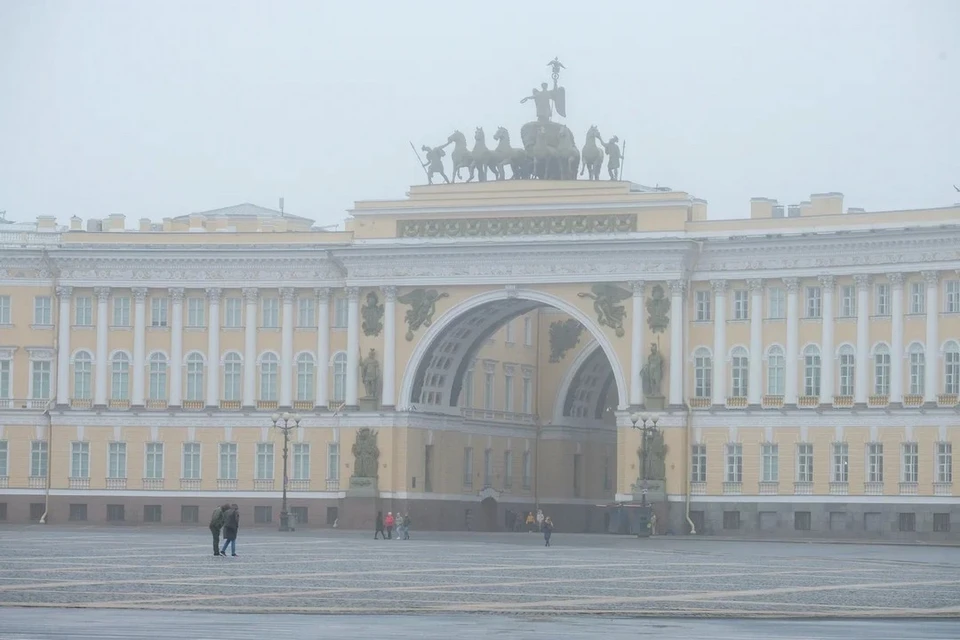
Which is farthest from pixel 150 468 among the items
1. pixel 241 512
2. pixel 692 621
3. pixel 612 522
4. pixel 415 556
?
pixel 692 621

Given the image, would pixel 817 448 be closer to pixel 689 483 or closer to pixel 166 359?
pixel 689 483

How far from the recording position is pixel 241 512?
88.2 meters

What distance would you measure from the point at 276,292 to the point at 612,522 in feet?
58.4

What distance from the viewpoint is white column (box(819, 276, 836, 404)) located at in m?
81.1

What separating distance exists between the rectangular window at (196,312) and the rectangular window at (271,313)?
102 inches

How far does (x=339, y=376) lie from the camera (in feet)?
292

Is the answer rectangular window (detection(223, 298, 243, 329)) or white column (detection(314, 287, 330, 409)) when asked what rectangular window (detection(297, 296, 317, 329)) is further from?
rectangular window (detection(223, 298, 243, 329))

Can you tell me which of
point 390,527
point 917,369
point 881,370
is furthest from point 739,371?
point 390,527

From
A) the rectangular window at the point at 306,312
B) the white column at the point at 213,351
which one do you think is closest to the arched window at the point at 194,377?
the white column at the point at 213,351

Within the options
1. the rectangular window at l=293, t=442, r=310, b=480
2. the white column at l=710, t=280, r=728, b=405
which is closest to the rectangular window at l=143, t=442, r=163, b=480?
the rectangular window at l=293, t=442, r=310, b=480

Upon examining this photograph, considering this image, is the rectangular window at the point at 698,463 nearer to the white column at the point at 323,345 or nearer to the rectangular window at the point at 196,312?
the white column at the point at 323,345

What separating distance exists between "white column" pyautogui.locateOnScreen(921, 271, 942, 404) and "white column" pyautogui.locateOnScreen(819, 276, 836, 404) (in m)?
3.80

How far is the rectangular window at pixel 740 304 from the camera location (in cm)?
8319

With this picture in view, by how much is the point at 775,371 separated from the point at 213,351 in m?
23.7
